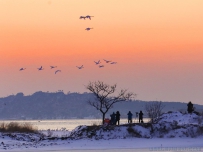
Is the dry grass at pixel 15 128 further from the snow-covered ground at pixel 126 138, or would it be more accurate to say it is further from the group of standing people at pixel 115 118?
the group of standing people at pixel 115 118

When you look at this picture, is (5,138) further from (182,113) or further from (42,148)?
(182,113)

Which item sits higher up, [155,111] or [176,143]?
[155,111]

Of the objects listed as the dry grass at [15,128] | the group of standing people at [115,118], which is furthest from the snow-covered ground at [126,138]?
the dry grass at [15,128]

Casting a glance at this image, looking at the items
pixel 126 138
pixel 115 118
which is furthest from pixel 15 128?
pixel 126 138

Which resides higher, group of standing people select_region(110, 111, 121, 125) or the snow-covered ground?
group of standing people select_region(110, 111, 121, 125)

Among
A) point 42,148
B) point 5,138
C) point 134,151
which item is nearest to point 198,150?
point 134,151

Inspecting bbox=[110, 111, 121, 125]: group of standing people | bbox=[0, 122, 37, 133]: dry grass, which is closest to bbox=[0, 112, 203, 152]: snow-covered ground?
bbox=[110, 111, 121, 125]: group of standing people

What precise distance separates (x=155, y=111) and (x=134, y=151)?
1592 inches

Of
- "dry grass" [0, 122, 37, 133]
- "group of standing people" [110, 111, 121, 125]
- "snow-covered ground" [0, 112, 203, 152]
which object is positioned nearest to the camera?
"snow-covered ground" [0, 112, 203, 152]

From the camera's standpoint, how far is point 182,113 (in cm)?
6806

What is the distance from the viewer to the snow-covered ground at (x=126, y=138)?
51.9 meters

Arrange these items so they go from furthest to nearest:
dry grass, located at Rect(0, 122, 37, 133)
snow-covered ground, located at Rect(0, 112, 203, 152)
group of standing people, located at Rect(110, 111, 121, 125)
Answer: dry grass, located at Rect(0, 122, 37, 133) < group of standing people, located at Rect(110, 111, 121, 125) < snow-covered ground, located at Rect(0, 112, 203, 152)

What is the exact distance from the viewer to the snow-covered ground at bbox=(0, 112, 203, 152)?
51859 mm

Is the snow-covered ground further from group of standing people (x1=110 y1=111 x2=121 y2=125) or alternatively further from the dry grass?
the dry grass
